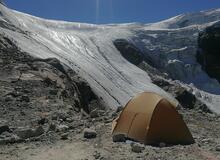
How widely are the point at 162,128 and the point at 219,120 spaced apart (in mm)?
5637

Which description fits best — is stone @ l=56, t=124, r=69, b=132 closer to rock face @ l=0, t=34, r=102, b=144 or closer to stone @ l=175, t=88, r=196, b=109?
rock face @ l=0, t=34, r=102, b=144

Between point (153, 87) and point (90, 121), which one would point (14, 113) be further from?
point (153, 87)

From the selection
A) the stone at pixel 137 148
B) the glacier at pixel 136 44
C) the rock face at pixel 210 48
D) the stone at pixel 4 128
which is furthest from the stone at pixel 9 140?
→ the glacier at pixel 136 44

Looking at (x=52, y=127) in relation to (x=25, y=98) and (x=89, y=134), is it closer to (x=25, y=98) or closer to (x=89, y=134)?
(x=89, y=134)

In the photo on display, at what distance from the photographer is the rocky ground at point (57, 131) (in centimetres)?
1187

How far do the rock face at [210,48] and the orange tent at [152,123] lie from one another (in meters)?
9.47

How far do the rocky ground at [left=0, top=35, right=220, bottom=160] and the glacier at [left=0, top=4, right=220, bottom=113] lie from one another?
26502mm

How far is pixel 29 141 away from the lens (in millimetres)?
13148

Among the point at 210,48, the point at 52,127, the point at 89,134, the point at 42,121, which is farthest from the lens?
the point at 210,48

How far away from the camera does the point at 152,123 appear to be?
13.9 metres

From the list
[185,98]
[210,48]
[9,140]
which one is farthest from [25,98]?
[185,98]

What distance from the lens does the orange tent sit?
13.7 metres

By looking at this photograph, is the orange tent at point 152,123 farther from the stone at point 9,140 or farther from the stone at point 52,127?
the stone at point 9,140

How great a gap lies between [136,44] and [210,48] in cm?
5971
